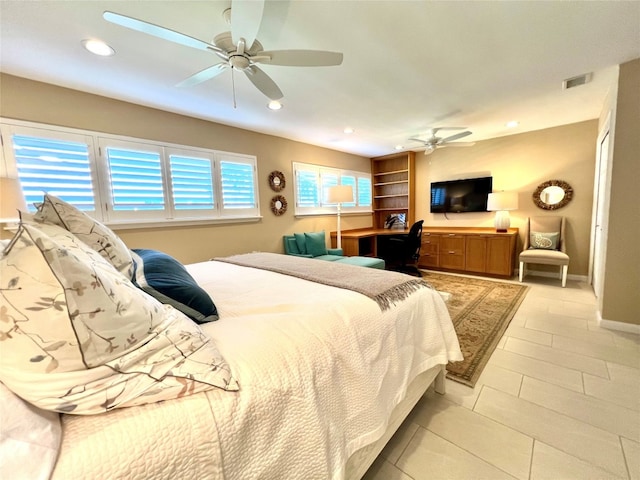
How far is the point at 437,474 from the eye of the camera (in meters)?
1.24

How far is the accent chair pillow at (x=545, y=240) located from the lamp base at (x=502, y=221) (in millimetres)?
401

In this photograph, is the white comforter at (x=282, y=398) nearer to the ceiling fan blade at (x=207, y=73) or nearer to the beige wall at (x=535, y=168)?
the ceiling fan blade at (x=207, y=73)

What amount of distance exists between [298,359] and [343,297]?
49 cm

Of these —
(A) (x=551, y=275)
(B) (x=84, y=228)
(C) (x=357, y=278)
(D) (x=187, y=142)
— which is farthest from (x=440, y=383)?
(A) (x=551, y=275)

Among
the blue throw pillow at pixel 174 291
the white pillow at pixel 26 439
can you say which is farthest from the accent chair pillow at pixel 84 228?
the white pillow at pixel 26 439

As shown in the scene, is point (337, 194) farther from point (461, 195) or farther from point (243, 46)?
point (243, 46)

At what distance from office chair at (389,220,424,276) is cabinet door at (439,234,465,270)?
500 millimetres

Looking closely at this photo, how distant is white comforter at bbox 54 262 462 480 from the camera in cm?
57

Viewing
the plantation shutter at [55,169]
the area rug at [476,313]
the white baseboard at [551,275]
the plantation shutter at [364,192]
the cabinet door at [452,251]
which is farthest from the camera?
the plantation shutter at [364,192]

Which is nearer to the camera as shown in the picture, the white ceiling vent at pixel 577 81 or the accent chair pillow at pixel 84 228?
the accent chair pillow at pixel 84 228

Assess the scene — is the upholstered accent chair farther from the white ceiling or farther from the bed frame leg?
the bed frame leg

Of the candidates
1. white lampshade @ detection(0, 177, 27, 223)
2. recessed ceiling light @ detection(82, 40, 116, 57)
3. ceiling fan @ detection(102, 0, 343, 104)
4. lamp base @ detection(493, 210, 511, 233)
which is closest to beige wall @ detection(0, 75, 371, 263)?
white lampshade @ detection(0, 177, 27, 223)

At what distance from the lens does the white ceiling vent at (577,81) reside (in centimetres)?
246

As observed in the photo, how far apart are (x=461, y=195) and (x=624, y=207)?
265 centimetres
